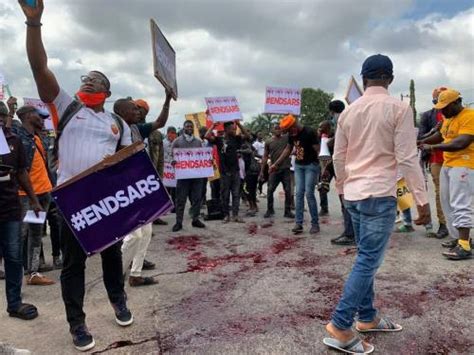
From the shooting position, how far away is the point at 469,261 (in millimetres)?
5148

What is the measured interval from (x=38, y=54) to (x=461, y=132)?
Result: 4459 mm

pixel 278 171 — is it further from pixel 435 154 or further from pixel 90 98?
pixel 90 98

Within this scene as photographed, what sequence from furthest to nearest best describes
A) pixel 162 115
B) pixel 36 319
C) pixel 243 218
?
pixel 243 218 → pixel 162 115 → pixel 36 319

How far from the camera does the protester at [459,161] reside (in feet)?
16.8

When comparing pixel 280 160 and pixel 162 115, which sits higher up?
pixel 162 115

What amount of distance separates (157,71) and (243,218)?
17.4ft

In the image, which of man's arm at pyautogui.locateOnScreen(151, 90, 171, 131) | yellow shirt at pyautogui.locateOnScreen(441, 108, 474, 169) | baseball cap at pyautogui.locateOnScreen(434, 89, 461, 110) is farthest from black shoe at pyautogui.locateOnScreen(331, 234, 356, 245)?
man's arm at pyautogui.locateOnScreen(151, 90, 171, 131)

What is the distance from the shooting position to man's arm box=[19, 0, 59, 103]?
278 cm

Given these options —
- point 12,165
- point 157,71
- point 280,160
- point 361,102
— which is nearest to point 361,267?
point 361,102

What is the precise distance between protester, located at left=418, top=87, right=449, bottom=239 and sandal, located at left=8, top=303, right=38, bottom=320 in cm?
519

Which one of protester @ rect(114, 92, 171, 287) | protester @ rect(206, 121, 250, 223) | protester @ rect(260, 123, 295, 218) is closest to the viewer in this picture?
protester @ rect(114, 92, 171, 287)

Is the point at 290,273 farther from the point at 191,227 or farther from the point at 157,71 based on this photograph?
the point at 191,227

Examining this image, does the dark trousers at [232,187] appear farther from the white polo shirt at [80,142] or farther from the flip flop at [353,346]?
the flip flop at [353,346]

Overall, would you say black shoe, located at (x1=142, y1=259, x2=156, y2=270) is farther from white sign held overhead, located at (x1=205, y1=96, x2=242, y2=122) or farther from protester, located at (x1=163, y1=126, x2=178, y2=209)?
white sign held overhead, located at (x1=205, y1=96, x2=242, y2=122)
